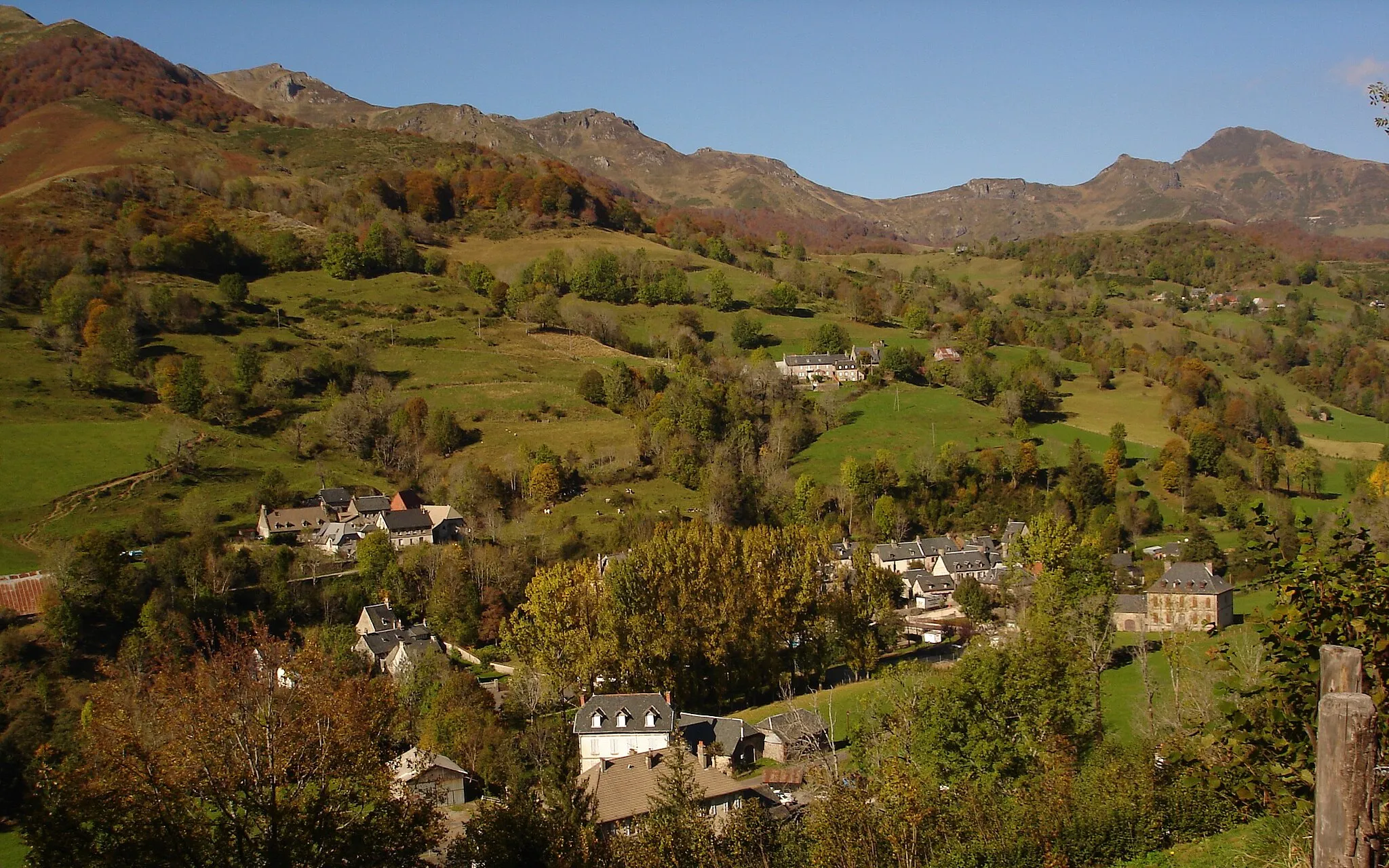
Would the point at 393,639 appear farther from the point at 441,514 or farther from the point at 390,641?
the point at 441,514

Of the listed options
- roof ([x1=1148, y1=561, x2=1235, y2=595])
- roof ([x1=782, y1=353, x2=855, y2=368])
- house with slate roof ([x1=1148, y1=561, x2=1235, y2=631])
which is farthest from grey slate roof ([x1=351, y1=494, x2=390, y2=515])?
roof ([x1=1148, y1=561, x2=1235, y2=595])

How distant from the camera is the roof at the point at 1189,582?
5247cm

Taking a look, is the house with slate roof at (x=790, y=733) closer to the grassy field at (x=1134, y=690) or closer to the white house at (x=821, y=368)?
the grassy field at (x=1134, y=690)

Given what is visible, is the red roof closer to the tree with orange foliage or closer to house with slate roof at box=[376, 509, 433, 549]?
house with slate roof at box=[376, 509, 433, 549]

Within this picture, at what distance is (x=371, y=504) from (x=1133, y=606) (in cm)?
4685

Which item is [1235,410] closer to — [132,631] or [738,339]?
[738,339]

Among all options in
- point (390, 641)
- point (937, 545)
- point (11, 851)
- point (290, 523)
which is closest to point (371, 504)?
point (290, 523)

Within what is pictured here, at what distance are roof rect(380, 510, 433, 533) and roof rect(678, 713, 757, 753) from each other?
31.0 m

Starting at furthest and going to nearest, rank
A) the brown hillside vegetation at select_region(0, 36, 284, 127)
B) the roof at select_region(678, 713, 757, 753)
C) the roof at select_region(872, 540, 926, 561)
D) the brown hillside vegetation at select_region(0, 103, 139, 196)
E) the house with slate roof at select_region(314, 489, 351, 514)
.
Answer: the brown hillside vegetation at select_region(0, 36, 284, 127) → the brown hillside vegetation at select_region(0, 103, 139, 196) → the roof at select_region(872, 540, 926, 561) → the house with slate roof at select_region(314, 489, 351, 514) → the roof at select_region(678, 713, 757, 753)

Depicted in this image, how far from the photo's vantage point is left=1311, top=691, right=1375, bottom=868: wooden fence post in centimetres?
450

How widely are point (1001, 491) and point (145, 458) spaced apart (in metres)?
59.6

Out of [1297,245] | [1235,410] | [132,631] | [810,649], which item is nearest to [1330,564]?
[810,649]

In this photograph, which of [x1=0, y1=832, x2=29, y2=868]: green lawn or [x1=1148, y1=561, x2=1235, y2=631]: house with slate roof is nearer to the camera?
[x1=0, y1=832, x2=29, y2=868]: green lawn

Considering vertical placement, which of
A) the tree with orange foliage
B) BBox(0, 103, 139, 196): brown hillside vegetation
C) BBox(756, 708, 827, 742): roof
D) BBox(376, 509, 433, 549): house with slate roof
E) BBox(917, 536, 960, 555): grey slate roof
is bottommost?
BBox(917, 536, 960, 555): grey slate roof
